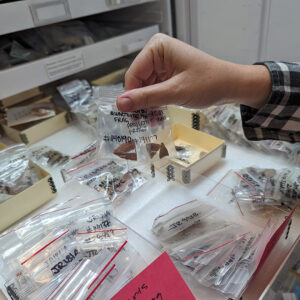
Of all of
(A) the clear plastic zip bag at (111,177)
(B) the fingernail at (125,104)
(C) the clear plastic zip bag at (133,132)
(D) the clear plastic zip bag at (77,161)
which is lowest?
(A) the clear plastic zip bag at (111,177)

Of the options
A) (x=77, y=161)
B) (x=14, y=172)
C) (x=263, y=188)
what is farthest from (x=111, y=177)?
(x=263, y=188)

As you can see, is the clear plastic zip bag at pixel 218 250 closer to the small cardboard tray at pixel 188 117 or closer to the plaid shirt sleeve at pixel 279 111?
the plaid shirt sleeve at pixel 279 111

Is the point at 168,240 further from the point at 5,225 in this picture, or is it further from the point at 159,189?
the point at 5,225

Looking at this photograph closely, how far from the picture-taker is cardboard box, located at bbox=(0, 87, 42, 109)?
90 cm

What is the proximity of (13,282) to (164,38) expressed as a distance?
467mm

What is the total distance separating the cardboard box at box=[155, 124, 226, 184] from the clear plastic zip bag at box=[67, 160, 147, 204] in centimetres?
6

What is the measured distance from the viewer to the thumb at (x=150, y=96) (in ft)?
1.49

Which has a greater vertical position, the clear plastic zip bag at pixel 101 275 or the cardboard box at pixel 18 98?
the cardboard box at pixel 18 98

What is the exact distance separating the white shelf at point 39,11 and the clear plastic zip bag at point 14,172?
0.27 m

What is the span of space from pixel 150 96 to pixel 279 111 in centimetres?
23

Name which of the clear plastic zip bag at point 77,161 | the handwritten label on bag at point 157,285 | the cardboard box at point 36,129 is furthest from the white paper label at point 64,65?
the handwritten label on bag at point 157,285

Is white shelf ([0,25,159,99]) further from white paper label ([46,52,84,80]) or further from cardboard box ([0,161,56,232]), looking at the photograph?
cardboard box ([0,161,56,232])

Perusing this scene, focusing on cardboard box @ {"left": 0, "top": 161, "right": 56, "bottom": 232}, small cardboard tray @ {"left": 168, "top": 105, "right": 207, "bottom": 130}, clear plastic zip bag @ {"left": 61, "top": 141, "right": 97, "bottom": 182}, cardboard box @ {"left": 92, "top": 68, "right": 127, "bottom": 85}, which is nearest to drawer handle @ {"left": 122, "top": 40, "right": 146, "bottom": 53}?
cardboard box @ {"left": 92, "top": 68, "right": 127, "bottom": 85}

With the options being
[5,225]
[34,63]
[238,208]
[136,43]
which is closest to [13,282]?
[5,225]
